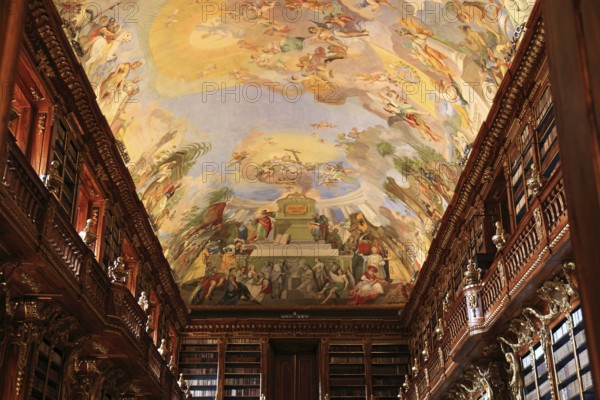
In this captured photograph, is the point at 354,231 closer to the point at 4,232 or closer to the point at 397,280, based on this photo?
the point at 397,280

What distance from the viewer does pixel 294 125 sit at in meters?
17.8

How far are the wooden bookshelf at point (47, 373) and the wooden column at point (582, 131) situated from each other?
9.86 m

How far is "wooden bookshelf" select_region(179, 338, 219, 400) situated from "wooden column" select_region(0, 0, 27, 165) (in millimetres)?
18731

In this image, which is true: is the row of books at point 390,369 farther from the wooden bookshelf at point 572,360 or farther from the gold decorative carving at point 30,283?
the gold decorative carving at point 30,283

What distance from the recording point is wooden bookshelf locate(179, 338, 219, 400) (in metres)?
20.6

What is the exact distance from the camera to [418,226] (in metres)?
19.3

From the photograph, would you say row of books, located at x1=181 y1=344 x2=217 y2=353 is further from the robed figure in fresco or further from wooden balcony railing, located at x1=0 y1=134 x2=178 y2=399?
wooden balcony railing, located at x1=0 y1=134 x2=178 y2=399

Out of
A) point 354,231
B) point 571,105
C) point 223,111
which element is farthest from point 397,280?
point 571,105

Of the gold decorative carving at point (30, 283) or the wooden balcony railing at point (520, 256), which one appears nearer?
the wooden balcony railing at point (520, 256)

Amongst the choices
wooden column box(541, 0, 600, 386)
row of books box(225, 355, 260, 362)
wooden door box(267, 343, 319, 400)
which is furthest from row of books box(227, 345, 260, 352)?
wooden column box(541, 0, 600, 386)

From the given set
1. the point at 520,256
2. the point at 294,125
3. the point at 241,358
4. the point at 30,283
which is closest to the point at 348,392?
the point at 241,358

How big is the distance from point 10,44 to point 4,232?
6279 mm

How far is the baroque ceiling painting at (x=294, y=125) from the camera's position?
13.4 metres

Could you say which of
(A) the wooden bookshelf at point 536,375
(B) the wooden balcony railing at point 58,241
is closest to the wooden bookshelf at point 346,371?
(B) the wooden balcony railing at point 58,241
